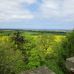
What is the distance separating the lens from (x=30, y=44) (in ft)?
204

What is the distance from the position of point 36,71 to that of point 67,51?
32.8m

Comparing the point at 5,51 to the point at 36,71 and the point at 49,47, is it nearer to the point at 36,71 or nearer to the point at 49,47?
the point at 36,71

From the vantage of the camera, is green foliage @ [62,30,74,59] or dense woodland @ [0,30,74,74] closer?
dense woodland @ [0,30,74,74]

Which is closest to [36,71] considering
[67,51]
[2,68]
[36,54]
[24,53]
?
[2,68]

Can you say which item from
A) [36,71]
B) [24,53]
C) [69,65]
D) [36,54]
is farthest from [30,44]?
[69,65]

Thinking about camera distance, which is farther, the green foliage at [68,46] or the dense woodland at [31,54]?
the green foliage at [68,46]

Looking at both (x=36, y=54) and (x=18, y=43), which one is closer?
(x=36, y=54)

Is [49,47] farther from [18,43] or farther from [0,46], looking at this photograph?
[0,46]

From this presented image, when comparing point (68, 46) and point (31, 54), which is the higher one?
point (68, 46)

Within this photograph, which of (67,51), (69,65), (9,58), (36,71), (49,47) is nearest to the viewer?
(69,65)

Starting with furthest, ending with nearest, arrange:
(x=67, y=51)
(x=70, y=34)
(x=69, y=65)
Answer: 1. (x=70, y=34)
2. (x=67, y=51)
3. (x=69, y=65)

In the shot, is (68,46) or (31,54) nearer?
(68,46)

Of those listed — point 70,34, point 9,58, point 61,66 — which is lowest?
point 61,66

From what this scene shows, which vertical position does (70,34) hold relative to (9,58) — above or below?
above
